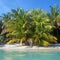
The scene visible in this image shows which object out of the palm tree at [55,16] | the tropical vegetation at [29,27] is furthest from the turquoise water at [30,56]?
the palm tree at [55,16]

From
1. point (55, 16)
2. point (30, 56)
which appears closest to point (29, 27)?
point (55, 16)

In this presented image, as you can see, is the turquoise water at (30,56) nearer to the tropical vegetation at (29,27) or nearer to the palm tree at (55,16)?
the tropical vegetation at (29,27)

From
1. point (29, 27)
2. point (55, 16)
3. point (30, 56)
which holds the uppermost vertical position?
point (55, 16)

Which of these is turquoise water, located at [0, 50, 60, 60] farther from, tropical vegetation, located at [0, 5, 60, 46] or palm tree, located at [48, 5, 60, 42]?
palm tree, located at [48, 5, 60, 42]

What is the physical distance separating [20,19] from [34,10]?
8.80 feet

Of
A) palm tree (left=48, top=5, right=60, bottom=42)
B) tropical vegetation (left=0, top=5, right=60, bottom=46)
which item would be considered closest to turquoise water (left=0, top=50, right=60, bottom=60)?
tropical vegetation (left=0, top=5, right=60, bottom=46)

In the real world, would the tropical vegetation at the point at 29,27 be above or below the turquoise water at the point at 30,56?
above

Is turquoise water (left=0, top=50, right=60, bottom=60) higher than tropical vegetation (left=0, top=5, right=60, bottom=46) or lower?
lower

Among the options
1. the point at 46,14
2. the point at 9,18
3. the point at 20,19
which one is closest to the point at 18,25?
the point at 20,19

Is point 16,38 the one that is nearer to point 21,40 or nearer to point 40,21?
point 21,40

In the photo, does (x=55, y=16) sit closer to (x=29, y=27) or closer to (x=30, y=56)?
(x=29, y=27)

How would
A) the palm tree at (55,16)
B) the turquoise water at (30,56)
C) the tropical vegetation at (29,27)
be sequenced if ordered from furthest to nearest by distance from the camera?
1. the palm tree at (55,16)
2. the tropical vegetation at (29,27)
3. the turquoise water at (30,56)

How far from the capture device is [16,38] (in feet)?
88.7

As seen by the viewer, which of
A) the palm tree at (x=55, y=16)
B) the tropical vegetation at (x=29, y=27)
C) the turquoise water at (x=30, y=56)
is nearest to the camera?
the turquoise water at (x=30, y=56)
